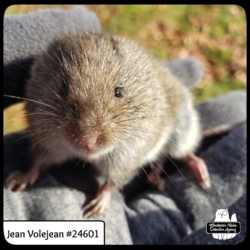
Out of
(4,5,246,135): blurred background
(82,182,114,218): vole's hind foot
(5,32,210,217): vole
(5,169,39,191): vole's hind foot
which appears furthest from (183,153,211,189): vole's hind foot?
(4,5,246,135): blurred background

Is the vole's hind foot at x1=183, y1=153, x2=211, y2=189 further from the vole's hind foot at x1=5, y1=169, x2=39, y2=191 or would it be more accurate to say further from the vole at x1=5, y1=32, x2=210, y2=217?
the vole's hind foot at x1=5, y1=169, x2=39, y2=191

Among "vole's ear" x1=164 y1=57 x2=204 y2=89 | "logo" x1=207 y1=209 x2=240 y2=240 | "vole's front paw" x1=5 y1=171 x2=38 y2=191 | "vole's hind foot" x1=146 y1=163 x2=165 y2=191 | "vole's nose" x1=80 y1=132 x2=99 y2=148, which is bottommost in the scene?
"vole's hind foot" x1=146 y1=163 x2=165 y2=191

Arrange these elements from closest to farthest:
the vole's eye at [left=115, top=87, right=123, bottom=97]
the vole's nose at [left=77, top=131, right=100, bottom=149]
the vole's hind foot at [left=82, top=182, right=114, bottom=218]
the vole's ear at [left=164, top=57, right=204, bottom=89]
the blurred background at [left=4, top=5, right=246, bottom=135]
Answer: the vole's nose at [left=77, top=131, right=100, bottom=149], the vole's eye at [left=115, top=87, right=123, bottom=97], the vole's hind foot at [left=82, top=182, right=114, bottom=218], the vole's ear at [left=164, top=57, right=204, bottom=89], the blurred background at [left=4, top=5, right=246, bottom=135]

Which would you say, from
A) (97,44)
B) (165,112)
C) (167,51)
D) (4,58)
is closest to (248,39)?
(165,112)

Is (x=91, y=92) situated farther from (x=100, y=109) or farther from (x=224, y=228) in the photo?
(x=224, y=228)

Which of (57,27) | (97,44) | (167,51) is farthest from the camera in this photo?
(167,51)

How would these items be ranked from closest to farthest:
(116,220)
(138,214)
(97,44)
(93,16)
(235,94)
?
(97,44) < (116,220) < (138,214) < (93,16) < (235,94)

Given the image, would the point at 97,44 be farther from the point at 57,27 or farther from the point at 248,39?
the point at 248,39
